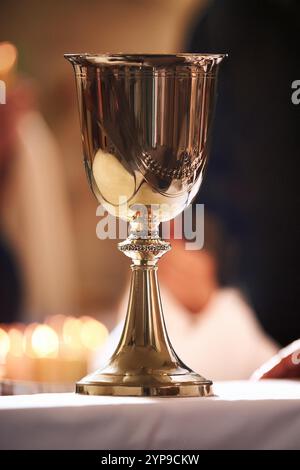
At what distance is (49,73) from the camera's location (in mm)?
3170

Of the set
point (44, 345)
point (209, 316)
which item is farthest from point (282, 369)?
point (209, 316)

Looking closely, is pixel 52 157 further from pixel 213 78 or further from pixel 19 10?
pixel 213 78

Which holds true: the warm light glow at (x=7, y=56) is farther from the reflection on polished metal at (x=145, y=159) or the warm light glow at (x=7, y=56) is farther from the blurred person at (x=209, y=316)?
the reflection on polished metal at (x=145, y=159)

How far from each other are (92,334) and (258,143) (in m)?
1.12

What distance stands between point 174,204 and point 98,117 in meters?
0.08

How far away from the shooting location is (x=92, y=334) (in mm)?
2377

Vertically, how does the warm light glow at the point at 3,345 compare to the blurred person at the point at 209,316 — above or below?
above

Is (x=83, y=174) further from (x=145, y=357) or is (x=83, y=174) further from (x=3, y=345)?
(x=145, y=357)

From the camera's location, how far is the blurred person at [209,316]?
2637 millimetres

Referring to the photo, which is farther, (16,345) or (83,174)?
(83,174)

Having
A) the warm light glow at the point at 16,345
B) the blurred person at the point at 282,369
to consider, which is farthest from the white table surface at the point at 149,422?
the warm light glow at the point at 16,345

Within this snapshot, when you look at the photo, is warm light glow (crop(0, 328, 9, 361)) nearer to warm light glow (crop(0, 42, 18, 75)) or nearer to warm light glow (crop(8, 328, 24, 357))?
warm light glow (crop(8, 328, 24, 357))

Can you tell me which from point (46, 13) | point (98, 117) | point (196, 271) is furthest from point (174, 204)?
point (46, 13)

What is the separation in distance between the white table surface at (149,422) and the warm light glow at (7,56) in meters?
2.44
